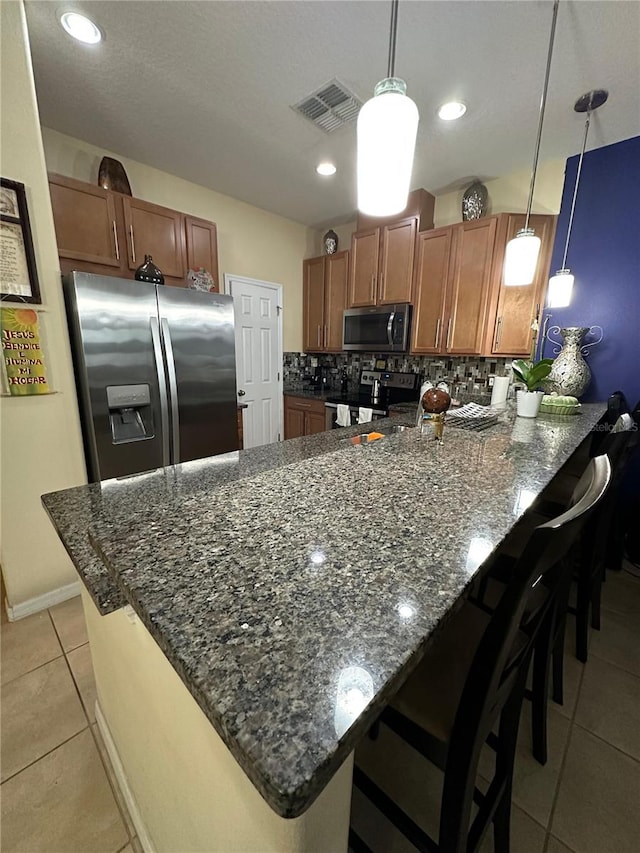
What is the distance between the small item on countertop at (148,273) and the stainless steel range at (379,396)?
6.16 ft

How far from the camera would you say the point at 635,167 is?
2.32 metres

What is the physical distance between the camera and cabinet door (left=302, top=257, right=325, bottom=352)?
3984 mm

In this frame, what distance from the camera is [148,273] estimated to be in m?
2.37

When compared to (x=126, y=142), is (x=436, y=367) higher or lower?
lower

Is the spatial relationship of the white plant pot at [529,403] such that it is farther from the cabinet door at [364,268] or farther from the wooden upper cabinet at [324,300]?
the wooden upper cabinet at [324,300]

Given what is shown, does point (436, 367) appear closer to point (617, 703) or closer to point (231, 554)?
point (617, 703)

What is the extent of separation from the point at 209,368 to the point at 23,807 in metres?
2.10

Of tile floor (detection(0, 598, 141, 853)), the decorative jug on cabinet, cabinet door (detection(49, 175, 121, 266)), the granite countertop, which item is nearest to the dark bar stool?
the granite countertop

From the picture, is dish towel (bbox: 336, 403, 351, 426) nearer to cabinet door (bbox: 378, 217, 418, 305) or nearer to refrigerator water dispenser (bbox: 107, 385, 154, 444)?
cabinet door (bbox: 378, 217, 418, 305)

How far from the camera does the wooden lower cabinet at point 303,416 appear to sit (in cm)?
372

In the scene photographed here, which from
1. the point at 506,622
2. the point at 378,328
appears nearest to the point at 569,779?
the point at 506,622

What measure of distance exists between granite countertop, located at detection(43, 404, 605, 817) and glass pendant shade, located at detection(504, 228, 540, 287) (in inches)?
47.0

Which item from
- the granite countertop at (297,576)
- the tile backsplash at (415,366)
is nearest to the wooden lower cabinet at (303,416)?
the tile backsplash at (415,366)

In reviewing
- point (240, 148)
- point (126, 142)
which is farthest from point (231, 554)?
point (126, 142)
